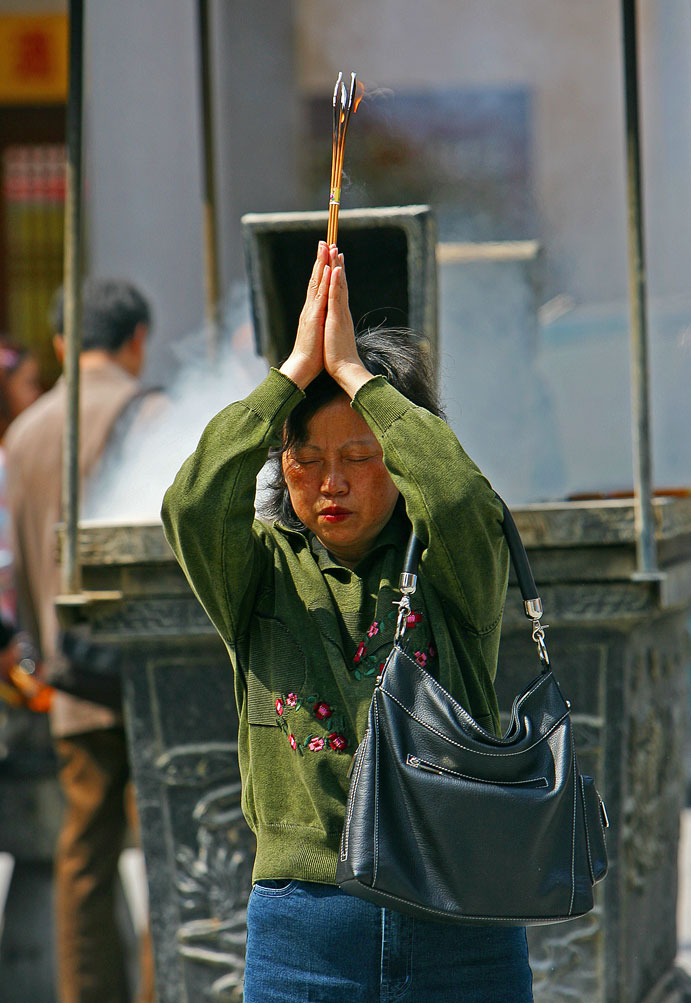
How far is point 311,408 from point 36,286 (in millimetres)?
5743

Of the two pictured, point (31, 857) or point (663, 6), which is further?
point (663, 6)

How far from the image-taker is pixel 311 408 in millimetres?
1723

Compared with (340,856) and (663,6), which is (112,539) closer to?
(340,856)

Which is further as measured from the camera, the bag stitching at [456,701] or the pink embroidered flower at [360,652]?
the pink embroidered flower at [360,652]

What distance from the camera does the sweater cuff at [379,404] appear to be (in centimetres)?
162

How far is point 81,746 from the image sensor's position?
3.03 metres

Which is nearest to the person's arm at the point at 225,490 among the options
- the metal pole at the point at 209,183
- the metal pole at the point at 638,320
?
the metal pole at the point at 638,320

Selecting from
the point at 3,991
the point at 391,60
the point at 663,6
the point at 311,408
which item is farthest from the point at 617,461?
the point at 391,60

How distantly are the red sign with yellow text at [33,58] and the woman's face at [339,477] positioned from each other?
224 inches

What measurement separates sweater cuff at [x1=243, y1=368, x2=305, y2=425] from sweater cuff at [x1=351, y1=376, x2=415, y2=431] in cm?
8

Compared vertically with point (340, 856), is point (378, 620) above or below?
above

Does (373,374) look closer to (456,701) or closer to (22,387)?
(456,701)

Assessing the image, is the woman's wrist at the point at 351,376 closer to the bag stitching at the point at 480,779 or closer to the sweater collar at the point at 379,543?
the sweater collar at the point at 379,543

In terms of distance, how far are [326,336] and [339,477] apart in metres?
0.18
